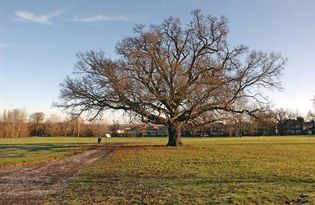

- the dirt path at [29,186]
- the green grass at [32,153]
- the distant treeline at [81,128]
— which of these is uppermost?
the distant treeline at [81,128]

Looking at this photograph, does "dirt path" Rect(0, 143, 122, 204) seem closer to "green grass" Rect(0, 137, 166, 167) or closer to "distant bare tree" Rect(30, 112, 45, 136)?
"green grass" Rect(0, 137, 166, 167)

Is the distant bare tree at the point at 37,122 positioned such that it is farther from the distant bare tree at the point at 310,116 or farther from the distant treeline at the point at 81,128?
the distant bare tree at the point at 310,116

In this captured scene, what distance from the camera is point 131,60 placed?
38688 mm

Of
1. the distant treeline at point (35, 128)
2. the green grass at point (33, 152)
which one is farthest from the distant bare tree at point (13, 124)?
the green grass at point (33, 152)

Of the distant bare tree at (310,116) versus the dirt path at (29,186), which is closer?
the dirt path at (29,186)

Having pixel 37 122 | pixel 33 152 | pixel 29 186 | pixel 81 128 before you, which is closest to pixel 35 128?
pixel 37 122

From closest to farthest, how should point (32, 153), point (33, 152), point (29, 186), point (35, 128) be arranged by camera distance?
1. point (29, 186)
2. point (32, 153)
3. point (33, 152)
4. point (35, 128)

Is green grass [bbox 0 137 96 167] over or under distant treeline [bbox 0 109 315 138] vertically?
under

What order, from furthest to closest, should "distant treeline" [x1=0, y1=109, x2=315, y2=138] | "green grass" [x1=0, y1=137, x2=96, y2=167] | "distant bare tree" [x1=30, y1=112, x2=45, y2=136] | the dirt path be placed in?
"distant bare tree" [x1=30, y1=112, x2=45, y2=136] → "distant treeline" [x1=0, y1=109, x2=315, y2=138] → "green grass" [x1=0, y1=137, x2=96, y2=167] → the dirt path

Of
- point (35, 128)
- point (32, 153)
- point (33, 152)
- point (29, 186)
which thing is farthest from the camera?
point (35, 128)

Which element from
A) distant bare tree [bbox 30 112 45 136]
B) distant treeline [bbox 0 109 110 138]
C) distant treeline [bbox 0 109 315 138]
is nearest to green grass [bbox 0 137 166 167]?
distant treeline [bbox 0 109 315 138]

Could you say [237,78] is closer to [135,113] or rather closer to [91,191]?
[135,113]

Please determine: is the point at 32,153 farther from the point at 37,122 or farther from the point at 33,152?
the point at 37,122

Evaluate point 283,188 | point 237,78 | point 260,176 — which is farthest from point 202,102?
point 283,188
